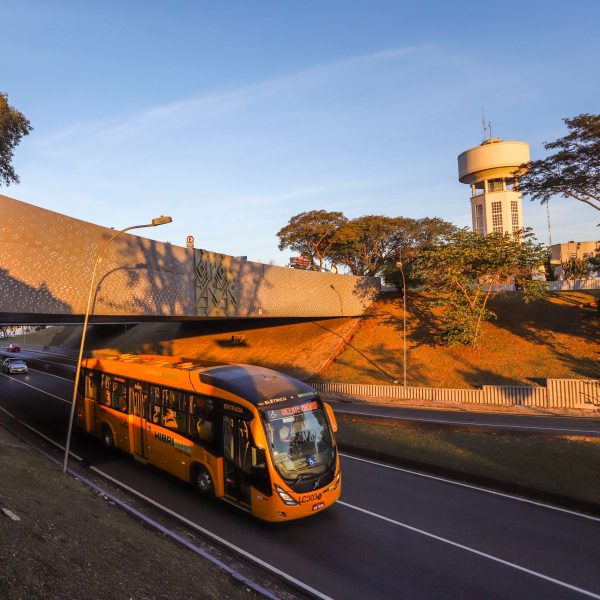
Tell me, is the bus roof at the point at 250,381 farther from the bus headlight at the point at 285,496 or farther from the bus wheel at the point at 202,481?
the bus wheel at the point at 202,481

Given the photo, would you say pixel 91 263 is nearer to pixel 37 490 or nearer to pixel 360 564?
pixel 37 490

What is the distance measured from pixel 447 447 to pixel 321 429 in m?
7.82

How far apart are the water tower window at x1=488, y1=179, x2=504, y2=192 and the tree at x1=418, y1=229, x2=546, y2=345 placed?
36.4 m

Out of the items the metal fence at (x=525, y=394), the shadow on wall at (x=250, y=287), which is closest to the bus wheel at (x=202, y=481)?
the shadow on wall at (x=250, y=287)

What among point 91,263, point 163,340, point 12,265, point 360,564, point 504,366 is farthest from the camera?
point 163,340

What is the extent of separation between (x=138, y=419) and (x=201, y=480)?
405 centimetres


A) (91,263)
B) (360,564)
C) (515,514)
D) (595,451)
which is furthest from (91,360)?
(595,451)

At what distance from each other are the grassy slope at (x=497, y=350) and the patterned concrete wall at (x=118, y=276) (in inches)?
326

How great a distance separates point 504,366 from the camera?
32.7m

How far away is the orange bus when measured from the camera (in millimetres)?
10252

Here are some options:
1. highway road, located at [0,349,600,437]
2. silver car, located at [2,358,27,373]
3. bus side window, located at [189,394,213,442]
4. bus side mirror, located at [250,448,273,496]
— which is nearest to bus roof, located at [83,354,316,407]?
bus side window, located at [189,394,213,442]

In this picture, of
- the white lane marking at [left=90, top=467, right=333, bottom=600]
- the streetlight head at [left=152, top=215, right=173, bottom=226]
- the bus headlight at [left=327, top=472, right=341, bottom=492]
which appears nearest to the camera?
the white lane marking at [left=90, top=467, right=333, bottom=600]

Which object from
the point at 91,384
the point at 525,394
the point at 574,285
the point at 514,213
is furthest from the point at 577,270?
the point at 91,384

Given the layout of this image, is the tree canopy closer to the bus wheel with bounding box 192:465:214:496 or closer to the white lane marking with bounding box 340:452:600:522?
the white lane marking with bounding box 340:452:600:522
